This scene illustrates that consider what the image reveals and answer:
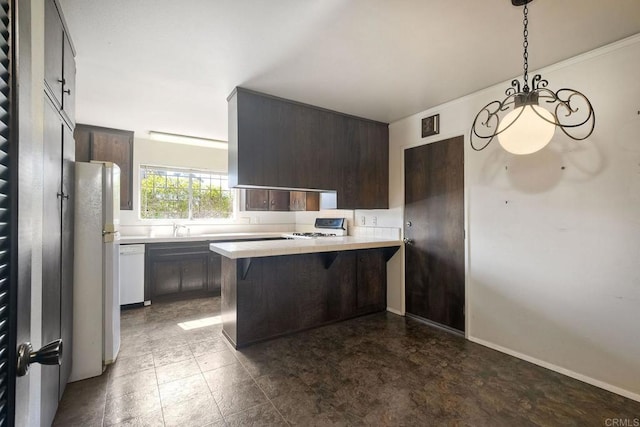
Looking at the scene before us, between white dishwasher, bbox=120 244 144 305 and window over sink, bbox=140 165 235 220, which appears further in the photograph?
window over sink, bbox=140 165 235 220

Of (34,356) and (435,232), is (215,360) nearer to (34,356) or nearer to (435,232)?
(34,356)

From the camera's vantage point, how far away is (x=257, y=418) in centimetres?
173

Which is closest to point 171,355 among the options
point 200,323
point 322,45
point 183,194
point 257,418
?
point 200,323

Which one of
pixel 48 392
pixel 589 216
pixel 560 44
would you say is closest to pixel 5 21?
pixel 48 392

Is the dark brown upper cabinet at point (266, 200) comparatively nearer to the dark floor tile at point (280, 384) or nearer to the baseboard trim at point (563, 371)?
the dark floor tile at point (280, 384)

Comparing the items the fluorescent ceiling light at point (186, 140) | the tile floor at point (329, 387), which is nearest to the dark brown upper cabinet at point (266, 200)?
the fluorescent ceiling light at point (186, 140)

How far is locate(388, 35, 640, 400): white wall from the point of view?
1.96 meters

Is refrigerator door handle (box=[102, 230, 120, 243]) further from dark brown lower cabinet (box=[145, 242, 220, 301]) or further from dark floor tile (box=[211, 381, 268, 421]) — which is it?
dark brown lower cabinet (box=[145, 242, 220, 301])

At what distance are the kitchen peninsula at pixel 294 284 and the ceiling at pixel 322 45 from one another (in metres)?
1.54

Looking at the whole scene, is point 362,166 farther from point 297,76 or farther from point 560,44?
point 560,44

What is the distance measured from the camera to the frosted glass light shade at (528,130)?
5.05 ft

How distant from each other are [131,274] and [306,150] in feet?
9.25

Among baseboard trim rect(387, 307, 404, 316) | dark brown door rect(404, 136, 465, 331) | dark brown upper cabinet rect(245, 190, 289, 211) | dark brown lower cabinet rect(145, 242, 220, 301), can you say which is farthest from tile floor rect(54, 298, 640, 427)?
dark brown upper cabinet rect(245, 190, 289, 211)

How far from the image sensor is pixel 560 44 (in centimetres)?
204
